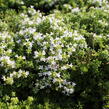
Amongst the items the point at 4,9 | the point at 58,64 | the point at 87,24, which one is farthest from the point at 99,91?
the point at 4,9

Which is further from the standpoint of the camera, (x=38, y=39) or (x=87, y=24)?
(x=87, y=24)

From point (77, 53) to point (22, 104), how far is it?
1.26 meters

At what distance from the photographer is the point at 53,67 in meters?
4.47

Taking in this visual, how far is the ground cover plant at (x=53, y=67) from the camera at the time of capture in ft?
14.3

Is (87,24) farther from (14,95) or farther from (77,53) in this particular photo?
(14,95)

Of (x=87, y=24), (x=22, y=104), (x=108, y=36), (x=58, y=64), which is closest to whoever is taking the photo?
(x=22, y=104)

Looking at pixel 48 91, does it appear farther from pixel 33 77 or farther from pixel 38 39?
pixel 38 39

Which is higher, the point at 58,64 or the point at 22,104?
the point at 58,64

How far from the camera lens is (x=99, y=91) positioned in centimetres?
441

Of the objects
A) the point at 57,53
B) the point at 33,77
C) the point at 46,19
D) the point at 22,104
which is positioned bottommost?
the point at 22,104

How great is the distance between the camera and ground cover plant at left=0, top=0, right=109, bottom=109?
4.36 m

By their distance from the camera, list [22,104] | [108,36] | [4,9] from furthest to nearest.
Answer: [4,9] < [108,36] < [22,104]

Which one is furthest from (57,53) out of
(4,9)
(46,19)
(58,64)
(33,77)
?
(4,9)

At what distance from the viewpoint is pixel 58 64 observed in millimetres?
4555
